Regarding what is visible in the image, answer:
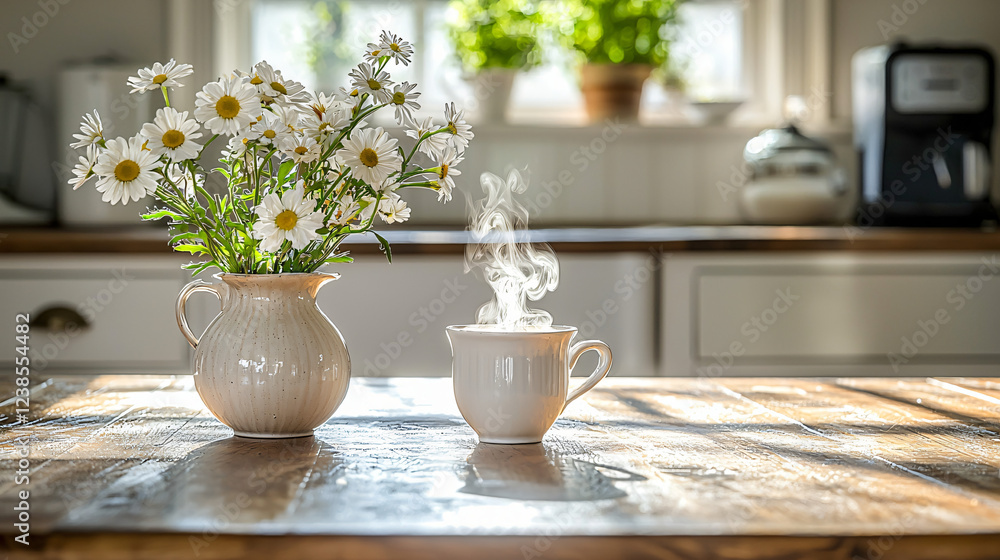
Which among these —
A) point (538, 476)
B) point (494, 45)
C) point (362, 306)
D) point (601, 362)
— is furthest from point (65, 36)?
point (538, 476)

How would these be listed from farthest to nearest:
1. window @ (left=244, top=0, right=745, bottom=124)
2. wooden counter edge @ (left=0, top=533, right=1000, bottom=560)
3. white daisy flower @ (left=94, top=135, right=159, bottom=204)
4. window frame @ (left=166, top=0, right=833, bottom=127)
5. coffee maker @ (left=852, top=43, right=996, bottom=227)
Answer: window @ (left=244, top=0, right=745, bottom=124) → window frame @ (left=166, top=0, right=833, bottom=127) → coffee maker @ (left=852, top=43, right=996, bottom=227) → white daisy flower @ (left=94, top=135, right=159, bottom=204) → wooden counter edge @ (left=0, top=533, right=1000, bottom=560)

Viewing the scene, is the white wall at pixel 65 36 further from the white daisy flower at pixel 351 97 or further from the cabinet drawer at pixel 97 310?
the white daisy flower at pixel 351 97

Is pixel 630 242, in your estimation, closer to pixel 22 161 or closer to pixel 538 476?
pixel 538 476

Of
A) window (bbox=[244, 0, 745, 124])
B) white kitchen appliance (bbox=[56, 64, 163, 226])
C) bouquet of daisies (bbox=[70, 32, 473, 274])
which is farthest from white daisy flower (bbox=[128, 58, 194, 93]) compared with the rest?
window (bbox=[244, 0, 745, 124])

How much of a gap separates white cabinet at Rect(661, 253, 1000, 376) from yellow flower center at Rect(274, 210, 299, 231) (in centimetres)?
129

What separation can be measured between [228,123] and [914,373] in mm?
1693

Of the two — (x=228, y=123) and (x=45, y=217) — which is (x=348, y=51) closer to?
(x=45, y=217)

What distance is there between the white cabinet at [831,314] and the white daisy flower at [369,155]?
3.99 feet

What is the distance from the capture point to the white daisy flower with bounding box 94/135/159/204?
26.9 inches

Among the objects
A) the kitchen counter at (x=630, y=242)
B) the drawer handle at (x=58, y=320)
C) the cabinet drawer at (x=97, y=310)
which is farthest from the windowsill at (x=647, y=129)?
the drawer handle at (x=58, y=320)

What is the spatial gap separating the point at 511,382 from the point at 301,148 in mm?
258

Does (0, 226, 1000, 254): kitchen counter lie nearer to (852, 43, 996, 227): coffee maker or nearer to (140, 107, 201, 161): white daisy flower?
(852, 43, 996, 227): coffee maker

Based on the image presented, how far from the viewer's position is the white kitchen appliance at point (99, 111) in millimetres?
2270

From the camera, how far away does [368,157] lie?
2.42 feet
